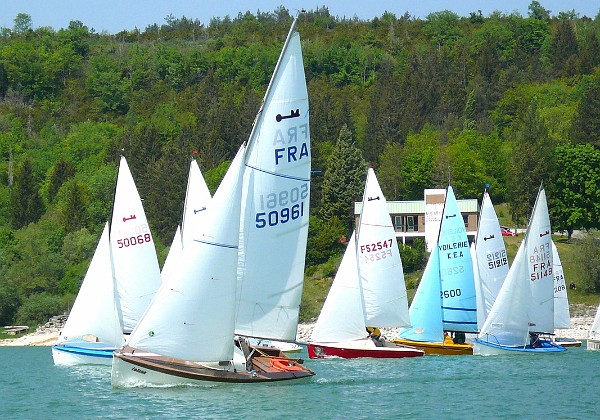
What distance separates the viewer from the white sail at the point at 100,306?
41.2 metres

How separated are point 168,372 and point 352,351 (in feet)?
47.6

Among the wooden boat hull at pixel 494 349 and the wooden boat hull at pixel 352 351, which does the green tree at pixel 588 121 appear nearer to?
the wooden boat hull at pixel 494 349

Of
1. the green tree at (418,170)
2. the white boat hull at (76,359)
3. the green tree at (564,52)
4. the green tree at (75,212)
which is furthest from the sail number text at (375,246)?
the green tree at (564,52)

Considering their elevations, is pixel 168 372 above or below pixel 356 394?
above

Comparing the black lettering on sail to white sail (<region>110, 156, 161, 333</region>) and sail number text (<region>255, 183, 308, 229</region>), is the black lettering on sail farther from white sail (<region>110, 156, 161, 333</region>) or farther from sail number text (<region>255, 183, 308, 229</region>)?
white sail (<region>110, 156, 161, 333</region>)

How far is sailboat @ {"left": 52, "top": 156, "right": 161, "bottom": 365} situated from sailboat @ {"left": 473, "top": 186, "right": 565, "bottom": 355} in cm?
1227

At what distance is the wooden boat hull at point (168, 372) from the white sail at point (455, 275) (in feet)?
64.7

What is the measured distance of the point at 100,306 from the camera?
4112cm

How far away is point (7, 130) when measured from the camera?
5669 inches

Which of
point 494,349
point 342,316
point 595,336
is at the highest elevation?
point 342,316

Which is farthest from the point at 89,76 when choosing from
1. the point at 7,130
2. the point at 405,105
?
the point at 405,105

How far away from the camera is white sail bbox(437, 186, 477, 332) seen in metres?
50.0

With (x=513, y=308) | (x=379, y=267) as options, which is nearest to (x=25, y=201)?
(x=379, y=267)

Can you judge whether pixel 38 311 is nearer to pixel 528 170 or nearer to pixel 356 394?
pixel 528 170
